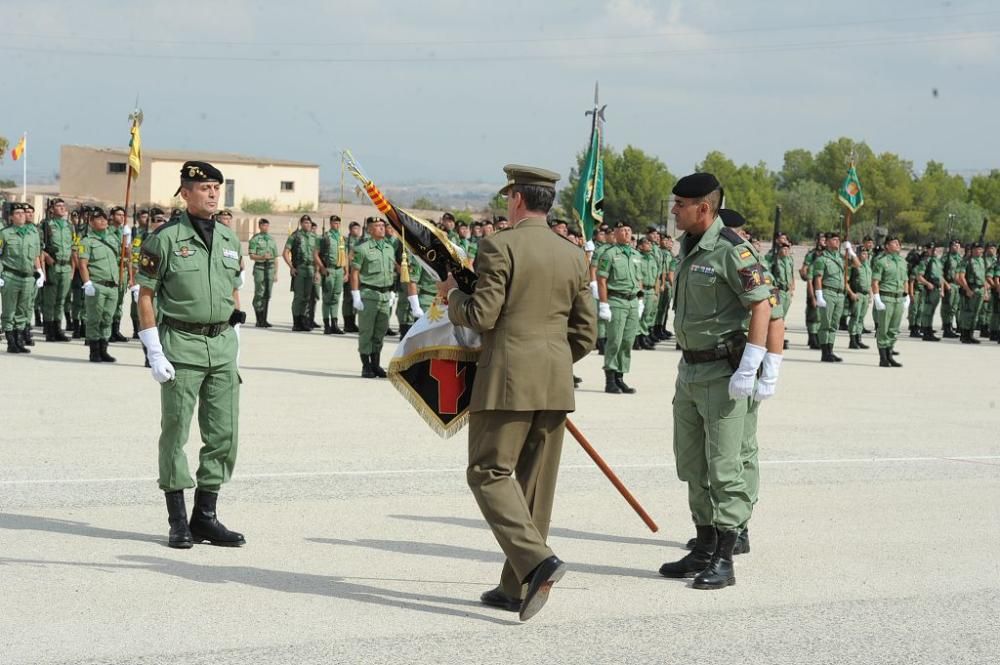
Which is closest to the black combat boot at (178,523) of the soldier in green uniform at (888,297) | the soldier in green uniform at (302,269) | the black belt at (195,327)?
the black belt at (195,327)

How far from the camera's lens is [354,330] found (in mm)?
22609

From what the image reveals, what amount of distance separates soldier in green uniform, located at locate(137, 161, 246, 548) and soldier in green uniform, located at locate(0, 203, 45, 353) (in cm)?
1036

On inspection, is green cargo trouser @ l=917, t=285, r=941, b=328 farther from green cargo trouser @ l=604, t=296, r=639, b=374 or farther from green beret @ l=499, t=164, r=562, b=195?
green beret @ l=499, t=164, r=562, b=195

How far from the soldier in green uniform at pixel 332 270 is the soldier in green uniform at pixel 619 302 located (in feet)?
26.6

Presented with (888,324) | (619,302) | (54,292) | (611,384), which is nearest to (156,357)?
(611,384)

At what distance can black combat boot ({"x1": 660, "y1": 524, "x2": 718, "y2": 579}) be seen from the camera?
6410 mm

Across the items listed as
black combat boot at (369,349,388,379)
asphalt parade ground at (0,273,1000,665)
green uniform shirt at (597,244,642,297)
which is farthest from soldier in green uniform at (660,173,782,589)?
black combat boot at (369,349,388,379)

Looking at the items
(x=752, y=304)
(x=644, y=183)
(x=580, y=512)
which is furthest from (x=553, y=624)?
(x=644, y=183)

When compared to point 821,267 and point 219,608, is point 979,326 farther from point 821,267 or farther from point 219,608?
point 219,608

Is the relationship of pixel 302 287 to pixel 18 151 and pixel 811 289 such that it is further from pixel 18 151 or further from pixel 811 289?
pixel 18 151

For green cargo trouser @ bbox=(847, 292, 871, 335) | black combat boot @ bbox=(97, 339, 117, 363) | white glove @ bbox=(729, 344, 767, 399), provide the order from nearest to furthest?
white glove @ bbox=(729, 344, 767, 399)
black combat boot @ bbox=(97, 339, 117, 363)
green cargo trouser @ bbox=(847, 292, 871, 335)

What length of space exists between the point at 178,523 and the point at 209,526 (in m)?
0.16

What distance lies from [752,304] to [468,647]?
7.17ft

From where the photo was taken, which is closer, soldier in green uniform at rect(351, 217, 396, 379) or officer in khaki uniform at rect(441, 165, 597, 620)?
officer in khaki uniform at rect(441, 165, 597, 620)
